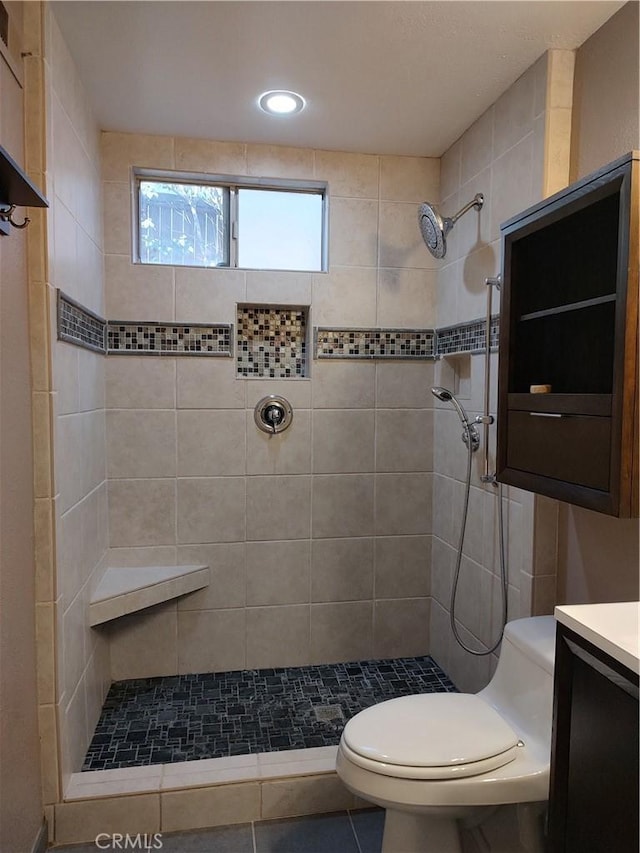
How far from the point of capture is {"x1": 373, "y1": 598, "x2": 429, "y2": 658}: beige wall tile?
9.11 feet

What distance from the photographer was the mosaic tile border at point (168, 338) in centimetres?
248

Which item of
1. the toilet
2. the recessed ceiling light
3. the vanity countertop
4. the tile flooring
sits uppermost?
the recessed ceiling light

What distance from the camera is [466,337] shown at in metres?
2.41

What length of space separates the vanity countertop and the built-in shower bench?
171 centimetres

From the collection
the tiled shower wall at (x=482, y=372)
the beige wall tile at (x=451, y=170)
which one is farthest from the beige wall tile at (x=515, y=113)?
the beige wall tile at (x=451, y=170)

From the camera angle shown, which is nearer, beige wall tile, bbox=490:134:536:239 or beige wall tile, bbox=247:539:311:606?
beige wall tile, bbox=490:134:536:239

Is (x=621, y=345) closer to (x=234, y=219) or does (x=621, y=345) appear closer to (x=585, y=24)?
(x=585, y=24)

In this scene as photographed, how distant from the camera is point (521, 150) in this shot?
6.49 feet

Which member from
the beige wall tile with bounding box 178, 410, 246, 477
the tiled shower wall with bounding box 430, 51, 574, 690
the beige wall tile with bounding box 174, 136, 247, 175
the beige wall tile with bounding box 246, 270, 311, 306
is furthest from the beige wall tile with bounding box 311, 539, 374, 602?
the beige wall tile with bounding box 174, 136, 247, 175

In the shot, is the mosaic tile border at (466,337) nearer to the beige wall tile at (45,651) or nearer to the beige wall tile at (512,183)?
the beige wall tile at (512,183)

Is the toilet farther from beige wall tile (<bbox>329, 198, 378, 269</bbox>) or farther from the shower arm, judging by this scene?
beige wall tile (<bbox>329, 198, 378, 269</bbox>)

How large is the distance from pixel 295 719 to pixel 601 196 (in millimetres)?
2079

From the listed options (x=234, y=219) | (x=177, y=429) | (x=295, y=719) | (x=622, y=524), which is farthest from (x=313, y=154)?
(x=295, y=719)

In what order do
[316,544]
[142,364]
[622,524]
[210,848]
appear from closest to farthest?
[622,524], [210,848], [142,364], [316,544]
